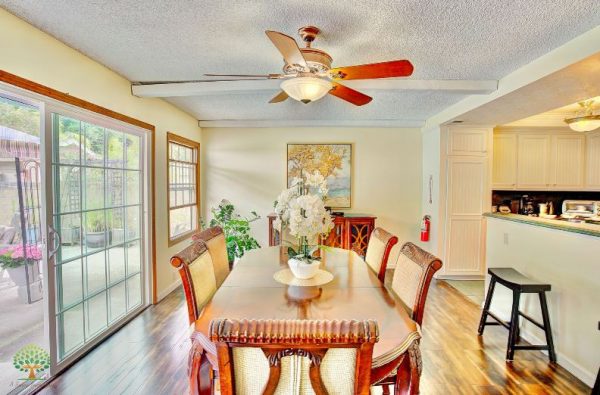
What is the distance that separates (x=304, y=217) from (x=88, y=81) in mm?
2131

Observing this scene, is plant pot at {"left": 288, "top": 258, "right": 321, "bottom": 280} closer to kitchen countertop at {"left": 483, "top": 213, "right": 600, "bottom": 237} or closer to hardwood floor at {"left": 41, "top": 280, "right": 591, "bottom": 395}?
hardwood floor at {"left": 41, "top": 280, "right": 591, "bottom": 395}

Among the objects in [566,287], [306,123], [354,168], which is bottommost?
[566,287]

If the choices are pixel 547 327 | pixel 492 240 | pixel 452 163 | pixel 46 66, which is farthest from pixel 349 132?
pixel 46 66

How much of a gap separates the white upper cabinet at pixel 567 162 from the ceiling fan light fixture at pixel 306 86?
4.40 metres

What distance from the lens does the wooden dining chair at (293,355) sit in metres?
0.71

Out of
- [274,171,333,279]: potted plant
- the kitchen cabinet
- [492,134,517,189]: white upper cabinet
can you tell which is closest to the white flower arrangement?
[274,171,333,279]: potted plant

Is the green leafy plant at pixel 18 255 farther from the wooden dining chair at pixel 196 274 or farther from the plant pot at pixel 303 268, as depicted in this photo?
the plant pot at pixel 303 268

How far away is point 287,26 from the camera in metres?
1.94

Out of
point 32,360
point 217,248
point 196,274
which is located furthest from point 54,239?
point 196,274

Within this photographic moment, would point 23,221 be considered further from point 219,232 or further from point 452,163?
point 452,163

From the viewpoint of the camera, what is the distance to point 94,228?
2.58 m

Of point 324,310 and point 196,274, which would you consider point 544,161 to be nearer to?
point 324,310

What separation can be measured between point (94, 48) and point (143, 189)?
148 centimetres

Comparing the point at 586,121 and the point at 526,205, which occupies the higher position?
the point at 586,121
